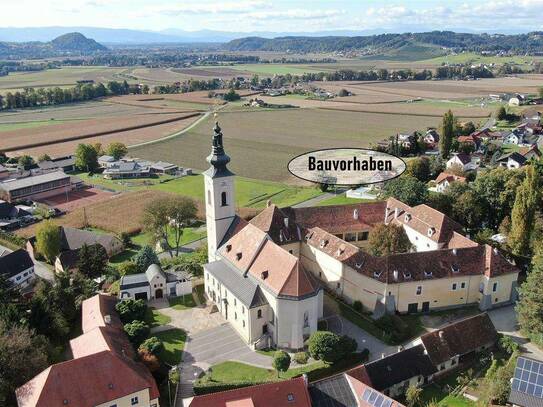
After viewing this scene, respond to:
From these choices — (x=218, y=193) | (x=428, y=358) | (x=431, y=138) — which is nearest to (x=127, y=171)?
(x=218, y=193)

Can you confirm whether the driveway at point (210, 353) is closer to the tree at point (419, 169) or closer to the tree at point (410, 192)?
the tree at point (410, 192)

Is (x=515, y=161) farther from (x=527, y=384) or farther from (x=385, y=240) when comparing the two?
(x=527, y=384)

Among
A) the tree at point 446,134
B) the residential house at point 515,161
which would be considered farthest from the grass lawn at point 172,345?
the tree at point 446,134

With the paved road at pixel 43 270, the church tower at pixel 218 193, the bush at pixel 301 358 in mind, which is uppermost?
the church tower at pixel 218 193

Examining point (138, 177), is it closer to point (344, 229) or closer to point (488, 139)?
point (344, 229)

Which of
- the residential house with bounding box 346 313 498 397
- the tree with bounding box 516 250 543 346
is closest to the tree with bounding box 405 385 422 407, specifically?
the residential house with bounding box 346 313 498 397

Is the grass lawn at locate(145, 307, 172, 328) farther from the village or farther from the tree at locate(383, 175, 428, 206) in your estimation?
the tree at locate(383, 175, 428, 206)
